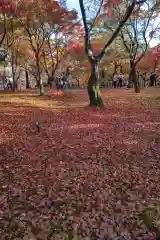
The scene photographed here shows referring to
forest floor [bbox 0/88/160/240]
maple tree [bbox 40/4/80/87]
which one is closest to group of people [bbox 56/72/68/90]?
maple tree [bbox 40/4/80/87]

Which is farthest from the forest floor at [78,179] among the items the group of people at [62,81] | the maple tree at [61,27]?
the group of people at [62,81]

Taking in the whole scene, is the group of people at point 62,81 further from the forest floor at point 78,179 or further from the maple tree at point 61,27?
the forest floor at point 78,179

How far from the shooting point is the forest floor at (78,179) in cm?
400

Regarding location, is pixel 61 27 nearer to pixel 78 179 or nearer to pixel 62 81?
pixel 62 81

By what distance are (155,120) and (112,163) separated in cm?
494

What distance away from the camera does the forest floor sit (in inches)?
157

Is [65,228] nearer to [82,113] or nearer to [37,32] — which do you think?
[82,113]

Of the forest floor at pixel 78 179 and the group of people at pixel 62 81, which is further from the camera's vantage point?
the group of people at pixel 62 81

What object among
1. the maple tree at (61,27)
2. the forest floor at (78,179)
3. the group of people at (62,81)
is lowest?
the forest floor at (78,179)

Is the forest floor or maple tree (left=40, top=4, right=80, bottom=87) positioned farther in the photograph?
maple tree (left=40, top=4, right=80, bottom=87)

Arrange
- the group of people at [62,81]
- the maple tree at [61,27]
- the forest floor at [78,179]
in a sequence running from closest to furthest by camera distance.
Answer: the forest floor at [78,179] → the maple tree at [61,27] → the group of people at [62,81]

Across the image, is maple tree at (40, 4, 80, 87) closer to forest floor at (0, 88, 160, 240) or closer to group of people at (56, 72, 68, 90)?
group of people at (56, 72, 68, 90)

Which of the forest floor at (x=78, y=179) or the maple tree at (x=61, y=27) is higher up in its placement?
the maple tree at (x=61, y=27)

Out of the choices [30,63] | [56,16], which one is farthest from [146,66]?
[56,16]
